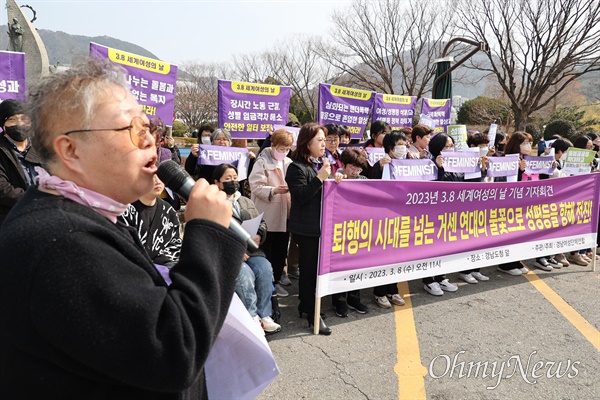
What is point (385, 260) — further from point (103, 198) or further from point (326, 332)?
point (103, 198)

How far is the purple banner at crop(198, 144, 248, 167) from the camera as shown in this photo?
5.25m

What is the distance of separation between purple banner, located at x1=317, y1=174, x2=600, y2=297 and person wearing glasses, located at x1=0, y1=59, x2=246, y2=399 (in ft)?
9.19

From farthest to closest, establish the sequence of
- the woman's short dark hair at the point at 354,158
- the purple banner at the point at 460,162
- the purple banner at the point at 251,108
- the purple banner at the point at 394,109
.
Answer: the purple banner at the point at 394,109
the purple banner at the point at 251,108
the purple banner at the point at 460,162
the woman's short dark hair at the point at 354,158

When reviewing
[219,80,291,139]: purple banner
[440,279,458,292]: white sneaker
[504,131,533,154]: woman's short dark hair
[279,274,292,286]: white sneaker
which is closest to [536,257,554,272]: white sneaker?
[504,131,533,154]: woman's short dark hair

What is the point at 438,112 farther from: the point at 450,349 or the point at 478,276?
the point at 450,349

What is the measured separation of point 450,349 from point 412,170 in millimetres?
2096

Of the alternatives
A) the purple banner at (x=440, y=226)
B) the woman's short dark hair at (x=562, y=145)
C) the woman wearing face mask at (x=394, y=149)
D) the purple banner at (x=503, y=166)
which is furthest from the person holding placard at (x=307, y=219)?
the woman's short dark hair at (x=562, y=145)

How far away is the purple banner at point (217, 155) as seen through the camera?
207 inches

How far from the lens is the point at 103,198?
105 cm

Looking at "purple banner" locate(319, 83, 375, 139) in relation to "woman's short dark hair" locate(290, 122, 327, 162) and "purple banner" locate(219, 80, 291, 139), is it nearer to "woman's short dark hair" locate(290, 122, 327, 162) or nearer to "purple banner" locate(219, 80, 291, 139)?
"purple banner" locate(219, 80, 291, 139)

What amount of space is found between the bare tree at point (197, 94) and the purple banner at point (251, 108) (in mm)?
19332

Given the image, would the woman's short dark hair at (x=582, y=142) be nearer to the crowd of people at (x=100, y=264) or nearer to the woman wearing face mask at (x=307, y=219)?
the woman wearing face mask at (x=307, y=219)

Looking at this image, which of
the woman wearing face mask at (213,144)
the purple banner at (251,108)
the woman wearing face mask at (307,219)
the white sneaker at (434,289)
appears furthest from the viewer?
the purple banner at (251,108)

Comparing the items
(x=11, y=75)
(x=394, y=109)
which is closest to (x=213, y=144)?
(x=11, y=75)
